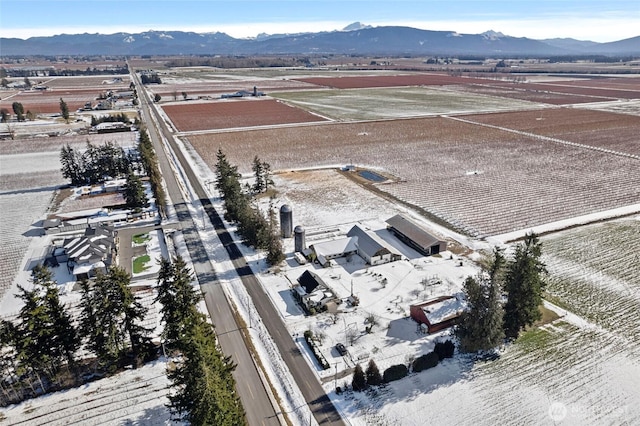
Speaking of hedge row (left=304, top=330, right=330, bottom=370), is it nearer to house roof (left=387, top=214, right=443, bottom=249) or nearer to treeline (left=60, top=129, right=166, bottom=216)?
house roof (left=387, top=214, right=443, bottom=249)

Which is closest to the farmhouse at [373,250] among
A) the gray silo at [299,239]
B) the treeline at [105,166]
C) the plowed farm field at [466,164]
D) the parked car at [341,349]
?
the gray silo at [299,239]

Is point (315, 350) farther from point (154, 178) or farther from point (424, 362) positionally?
point (154, 178)

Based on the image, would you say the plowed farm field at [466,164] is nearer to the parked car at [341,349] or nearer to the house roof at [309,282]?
the house roof at [309,282]

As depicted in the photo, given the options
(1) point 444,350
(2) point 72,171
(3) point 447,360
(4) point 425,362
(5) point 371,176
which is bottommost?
(3) point 447,360

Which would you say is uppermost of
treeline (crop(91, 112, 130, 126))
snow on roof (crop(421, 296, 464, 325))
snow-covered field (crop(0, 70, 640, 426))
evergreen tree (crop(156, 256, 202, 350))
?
treeline (crop(91, 112, 130, 126))

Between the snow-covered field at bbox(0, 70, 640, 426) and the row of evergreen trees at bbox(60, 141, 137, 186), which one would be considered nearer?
the snow-covered field at bbox(0, 70, 640, 426)

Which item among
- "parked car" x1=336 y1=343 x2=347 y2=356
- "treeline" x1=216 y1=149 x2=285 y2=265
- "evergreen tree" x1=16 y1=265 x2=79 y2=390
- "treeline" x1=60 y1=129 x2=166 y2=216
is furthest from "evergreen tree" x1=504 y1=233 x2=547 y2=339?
"treeline" x1=60 y1=129 x2=166 y2=216

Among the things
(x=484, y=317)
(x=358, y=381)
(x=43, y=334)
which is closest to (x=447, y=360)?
(x=484, y=317)

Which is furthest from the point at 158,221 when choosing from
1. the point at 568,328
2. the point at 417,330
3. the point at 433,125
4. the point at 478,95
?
the point at 478,95
